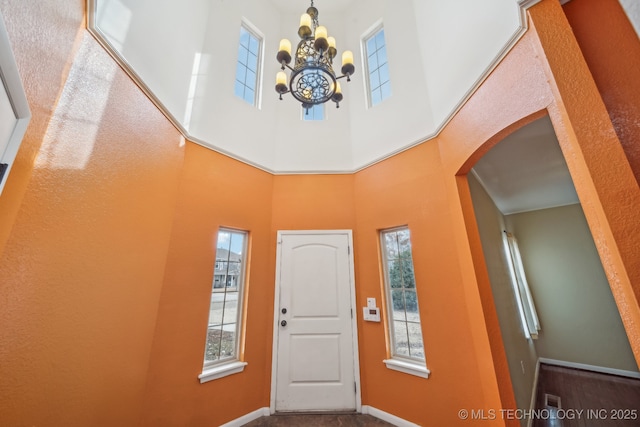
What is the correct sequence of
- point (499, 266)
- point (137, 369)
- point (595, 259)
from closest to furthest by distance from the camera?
1. point (137, 369)
2. point (499, 266)
3. point (595, 259)

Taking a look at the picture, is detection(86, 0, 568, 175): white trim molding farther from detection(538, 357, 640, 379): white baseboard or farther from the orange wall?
detection(538, 357, 640, 379): white baseboard

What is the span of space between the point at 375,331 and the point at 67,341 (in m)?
2.65

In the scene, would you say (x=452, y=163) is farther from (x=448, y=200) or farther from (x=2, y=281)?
(x=2, y=281)

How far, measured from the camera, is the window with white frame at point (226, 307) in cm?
245

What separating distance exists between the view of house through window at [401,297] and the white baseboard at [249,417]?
5.27 feet

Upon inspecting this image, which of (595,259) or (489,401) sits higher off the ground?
(595,259)

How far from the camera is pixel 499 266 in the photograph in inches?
117

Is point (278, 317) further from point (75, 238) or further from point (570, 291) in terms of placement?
point (570, 291)

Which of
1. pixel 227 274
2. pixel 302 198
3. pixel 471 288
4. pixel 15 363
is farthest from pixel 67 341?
pixel 471 288

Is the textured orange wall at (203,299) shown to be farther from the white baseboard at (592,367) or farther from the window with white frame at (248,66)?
the white baseboard at (592,367)

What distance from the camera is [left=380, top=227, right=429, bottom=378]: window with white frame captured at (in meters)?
2.51

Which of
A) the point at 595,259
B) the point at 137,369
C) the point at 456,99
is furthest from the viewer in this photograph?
the point at 595,259

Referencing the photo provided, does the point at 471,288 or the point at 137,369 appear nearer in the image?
the point at 137,369

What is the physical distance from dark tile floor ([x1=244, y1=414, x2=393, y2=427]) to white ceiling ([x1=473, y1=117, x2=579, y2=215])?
3.25 m
